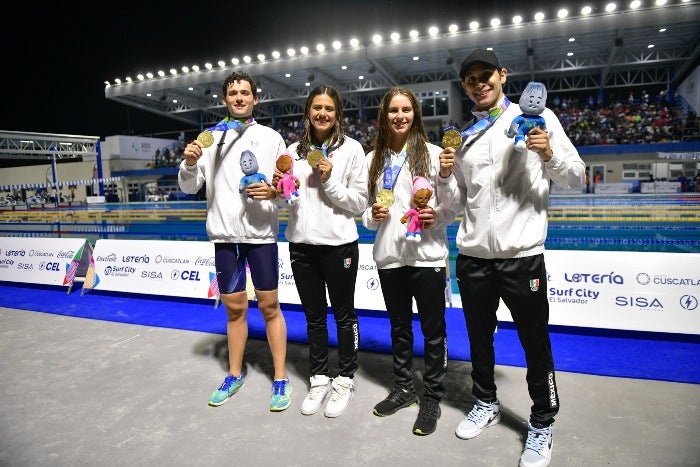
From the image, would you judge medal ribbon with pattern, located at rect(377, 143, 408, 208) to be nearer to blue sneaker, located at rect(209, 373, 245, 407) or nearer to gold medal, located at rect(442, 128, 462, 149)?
gold medal, located at rect(442, 128, 462, 149)

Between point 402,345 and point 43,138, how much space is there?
106ft

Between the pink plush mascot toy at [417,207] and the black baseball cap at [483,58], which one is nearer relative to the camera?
the black baseball cap at [483,58]

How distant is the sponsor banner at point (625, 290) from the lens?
3.32 metres

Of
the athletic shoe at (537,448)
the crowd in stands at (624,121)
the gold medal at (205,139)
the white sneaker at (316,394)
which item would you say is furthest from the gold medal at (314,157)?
the crowd in stands at (624,121)

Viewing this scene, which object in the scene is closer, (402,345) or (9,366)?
(402,345)

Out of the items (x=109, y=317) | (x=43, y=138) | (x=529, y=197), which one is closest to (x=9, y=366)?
(x=109, y=317)

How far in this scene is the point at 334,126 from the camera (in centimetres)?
263

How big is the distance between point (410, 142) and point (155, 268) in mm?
3925

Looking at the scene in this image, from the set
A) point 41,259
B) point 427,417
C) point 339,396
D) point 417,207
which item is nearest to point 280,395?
point 339,396

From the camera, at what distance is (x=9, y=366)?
340cm

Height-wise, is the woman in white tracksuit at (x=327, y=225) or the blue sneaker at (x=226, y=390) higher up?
the woman in white tracksuit at (x=327, y=225)

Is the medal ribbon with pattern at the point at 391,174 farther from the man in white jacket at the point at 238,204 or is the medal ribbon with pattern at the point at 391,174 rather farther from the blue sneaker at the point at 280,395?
the blue sneaker at the point at 280,395

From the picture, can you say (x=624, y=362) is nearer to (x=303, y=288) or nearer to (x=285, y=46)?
(x=303, y=288)

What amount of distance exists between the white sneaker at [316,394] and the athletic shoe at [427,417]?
0.61 m
